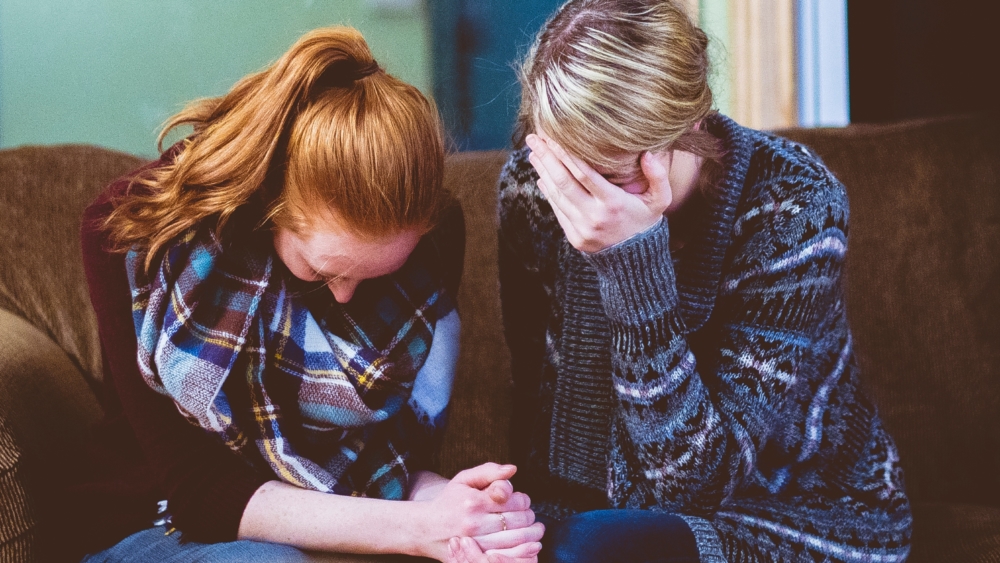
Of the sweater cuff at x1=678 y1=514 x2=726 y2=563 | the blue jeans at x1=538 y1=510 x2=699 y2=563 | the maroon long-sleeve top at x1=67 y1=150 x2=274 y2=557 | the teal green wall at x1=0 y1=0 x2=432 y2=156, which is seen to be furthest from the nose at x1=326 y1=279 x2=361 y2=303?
the teal green wall at x1=0 y1=0 x2=432 y2=156

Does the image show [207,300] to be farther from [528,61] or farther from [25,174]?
[25,174]

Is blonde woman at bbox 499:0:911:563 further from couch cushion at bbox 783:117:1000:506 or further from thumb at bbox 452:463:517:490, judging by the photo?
couch cushion at bbox 783:117:1000:506

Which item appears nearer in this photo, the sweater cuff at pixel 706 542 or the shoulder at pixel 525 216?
the sweater cuff at pixel 706 542

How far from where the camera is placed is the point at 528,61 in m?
0.91

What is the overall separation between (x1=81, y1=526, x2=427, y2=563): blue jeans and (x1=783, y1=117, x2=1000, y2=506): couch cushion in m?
0.95

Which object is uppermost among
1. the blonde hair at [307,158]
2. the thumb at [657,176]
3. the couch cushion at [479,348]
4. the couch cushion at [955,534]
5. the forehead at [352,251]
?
the blonde hair at [307,158]

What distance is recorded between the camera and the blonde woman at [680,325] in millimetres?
804

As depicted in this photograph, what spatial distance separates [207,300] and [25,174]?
25.0 inches

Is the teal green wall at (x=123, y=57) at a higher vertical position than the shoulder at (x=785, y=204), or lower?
higher

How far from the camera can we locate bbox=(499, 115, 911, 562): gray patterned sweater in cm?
86

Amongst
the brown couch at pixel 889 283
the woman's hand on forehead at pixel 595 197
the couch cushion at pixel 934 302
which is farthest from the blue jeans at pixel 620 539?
the couch cushion at pixel 934 302

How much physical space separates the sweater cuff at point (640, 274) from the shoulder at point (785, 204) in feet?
0.45

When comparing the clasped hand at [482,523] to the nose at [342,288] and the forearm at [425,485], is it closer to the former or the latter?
the forearm at [425,485]

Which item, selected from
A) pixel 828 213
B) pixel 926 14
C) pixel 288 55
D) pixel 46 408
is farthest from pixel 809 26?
pixel 46 408
